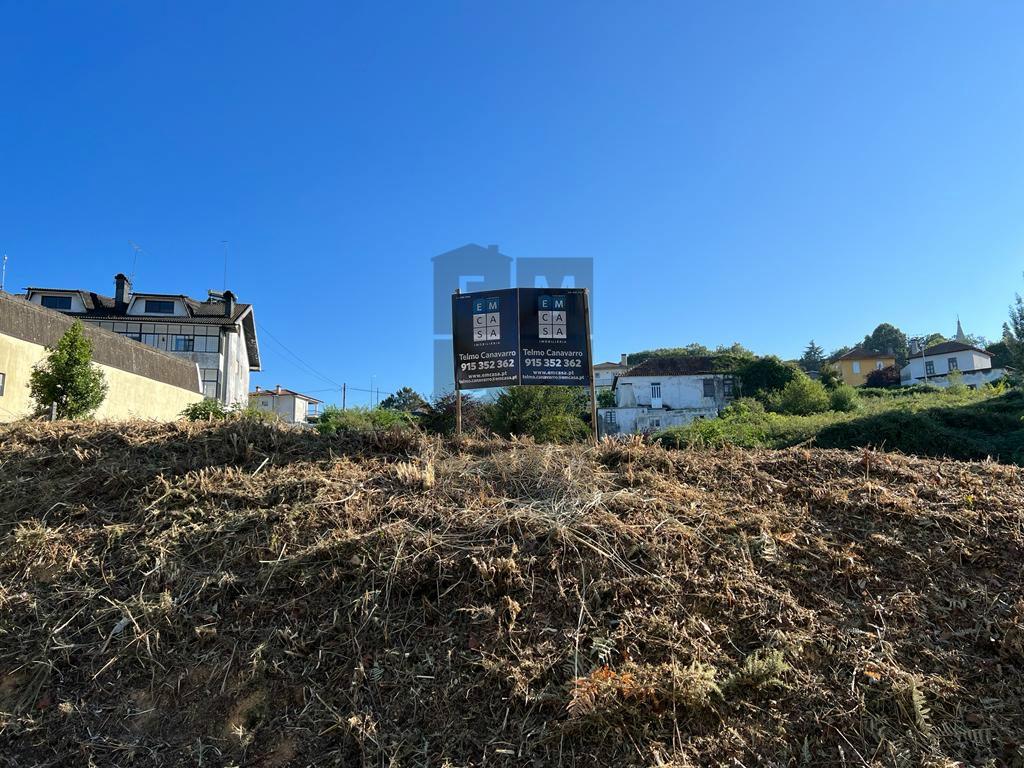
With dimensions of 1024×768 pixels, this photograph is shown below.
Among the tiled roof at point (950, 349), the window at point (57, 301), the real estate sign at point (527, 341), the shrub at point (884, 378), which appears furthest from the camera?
the shrub at point (884, 378)

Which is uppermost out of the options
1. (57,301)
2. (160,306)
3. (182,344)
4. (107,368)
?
(57,301)

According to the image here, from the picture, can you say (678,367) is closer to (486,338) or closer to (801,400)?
(801,400)

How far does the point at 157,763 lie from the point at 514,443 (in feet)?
10.1

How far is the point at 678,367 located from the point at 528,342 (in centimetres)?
4237

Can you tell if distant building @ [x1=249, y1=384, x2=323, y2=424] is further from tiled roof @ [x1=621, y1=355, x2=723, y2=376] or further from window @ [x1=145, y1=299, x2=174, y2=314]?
tiled roof @ [x1=621, y1=355, x2=723, y2=376]

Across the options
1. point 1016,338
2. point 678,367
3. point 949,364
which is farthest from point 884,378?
point 1016,338

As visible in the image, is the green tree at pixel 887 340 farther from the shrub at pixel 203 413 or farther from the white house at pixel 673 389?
the shrub at pixel 203 413

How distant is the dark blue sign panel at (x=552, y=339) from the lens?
7629 mm

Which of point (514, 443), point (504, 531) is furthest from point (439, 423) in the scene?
point (504, 531)

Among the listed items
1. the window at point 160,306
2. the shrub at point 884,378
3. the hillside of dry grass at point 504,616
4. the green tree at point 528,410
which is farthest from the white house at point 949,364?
the window at point 160,306

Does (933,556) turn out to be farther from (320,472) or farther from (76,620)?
(76,620)

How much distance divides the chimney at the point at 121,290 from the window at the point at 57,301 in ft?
7.82

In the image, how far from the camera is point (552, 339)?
7.66 m

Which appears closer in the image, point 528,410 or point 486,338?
point 486,338
